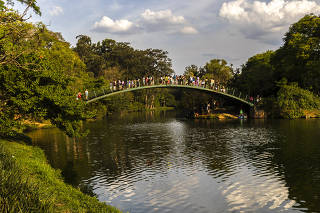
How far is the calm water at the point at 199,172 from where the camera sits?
1480 cm

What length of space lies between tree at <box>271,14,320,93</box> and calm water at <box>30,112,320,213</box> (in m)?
24.4

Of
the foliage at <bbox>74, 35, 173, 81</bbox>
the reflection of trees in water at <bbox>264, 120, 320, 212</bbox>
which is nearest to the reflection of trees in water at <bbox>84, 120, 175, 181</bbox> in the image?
the reflection of trees in water at <bbox>264, 120, 320, 212</bbox>

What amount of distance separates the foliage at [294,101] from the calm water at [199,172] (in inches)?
868

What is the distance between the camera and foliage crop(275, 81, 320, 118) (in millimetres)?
55000

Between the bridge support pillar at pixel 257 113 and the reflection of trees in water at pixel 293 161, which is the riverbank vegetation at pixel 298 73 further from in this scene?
the reflection of trees in water at pixel 293 161

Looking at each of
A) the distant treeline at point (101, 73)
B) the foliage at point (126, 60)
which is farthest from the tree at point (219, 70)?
the foliage at point (126, 60)

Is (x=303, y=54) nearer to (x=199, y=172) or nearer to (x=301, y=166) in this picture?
(x=301, y=166)

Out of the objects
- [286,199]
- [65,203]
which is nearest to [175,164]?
[286,199]

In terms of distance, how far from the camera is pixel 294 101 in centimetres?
5531

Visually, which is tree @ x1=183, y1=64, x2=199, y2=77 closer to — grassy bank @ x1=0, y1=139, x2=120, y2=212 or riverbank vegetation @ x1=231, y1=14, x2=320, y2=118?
riverbank vegetation @ x1=231, y1=14, x2=320, y2=118

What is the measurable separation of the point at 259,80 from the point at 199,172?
1935 inches

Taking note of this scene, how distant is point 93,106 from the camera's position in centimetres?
6397

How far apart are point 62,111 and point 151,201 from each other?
1321 centimetres

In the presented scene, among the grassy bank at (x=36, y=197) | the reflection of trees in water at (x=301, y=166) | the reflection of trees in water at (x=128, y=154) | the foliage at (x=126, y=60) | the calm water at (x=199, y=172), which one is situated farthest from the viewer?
the foliage at (x=126, y=60)
